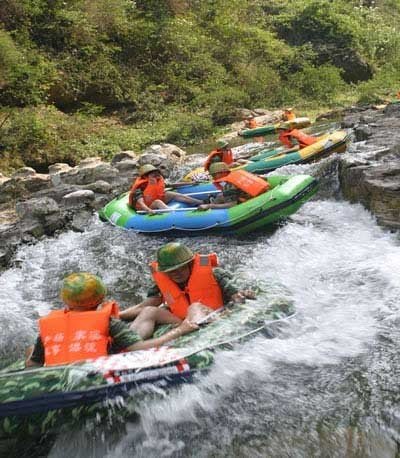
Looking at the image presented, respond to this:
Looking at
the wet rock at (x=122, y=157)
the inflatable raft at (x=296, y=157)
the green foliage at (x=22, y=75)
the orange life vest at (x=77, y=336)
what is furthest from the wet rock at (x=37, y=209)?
the orange life vest at (x=77, y=336)

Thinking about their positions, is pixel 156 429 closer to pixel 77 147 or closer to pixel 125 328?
pixel 125 328

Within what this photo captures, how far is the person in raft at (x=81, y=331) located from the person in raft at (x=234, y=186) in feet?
12.5

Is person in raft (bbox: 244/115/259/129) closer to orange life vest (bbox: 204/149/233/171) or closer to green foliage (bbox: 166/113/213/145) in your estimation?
green foliage (bbox: 166/113/213/145)

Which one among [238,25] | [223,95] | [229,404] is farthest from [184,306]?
[238,25]

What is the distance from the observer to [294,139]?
10.0m

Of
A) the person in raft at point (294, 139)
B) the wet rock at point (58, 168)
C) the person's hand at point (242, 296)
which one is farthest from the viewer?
the wet rock at point (58, 168)

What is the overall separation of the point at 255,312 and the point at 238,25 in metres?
18.4

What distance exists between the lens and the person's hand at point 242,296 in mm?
3906

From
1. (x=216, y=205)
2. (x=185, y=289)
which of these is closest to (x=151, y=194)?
(x=216, y=205)

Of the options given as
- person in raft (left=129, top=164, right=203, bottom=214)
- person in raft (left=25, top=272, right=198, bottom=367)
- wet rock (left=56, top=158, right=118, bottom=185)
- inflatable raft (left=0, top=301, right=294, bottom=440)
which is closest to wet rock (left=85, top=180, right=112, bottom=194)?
wet rock (left=56, top=158, right=118, bottom=185)

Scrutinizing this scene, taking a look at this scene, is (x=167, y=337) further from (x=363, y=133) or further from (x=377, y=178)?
(x=363, y=133)

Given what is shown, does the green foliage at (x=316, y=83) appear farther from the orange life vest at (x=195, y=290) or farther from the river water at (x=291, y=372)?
the orange life vest at (x=195, y=290)

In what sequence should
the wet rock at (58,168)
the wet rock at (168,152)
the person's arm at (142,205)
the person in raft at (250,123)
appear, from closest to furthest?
the person's arm at (142,205)
the wet rock at (58,168)
the wet rock at (168,152)
the person in raft at (250,123)

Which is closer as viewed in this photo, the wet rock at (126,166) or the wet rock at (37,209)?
the wet rock at (37,209)
